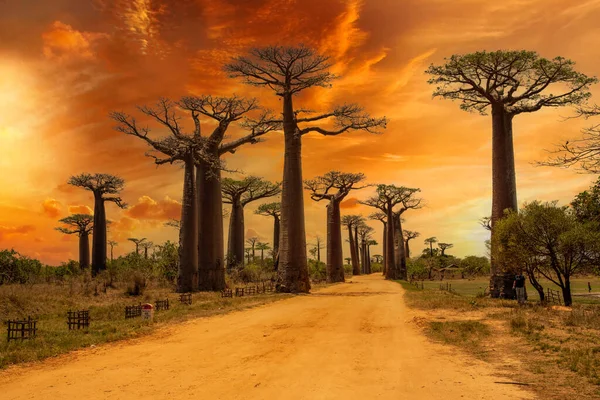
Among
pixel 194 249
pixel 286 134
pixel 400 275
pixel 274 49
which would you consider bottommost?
pixel 400 275

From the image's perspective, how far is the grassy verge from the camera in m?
7.10

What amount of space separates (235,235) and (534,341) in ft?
111

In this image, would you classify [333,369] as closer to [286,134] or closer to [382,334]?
[382,334]

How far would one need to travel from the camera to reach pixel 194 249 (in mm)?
25688

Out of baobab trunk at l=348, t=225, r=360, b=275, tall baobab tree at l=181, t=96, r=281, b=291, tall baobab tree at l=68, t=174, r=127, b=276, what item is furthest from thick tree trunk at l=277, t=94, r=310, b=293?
baobab trunk at l=348, t=225, r=360, b=275

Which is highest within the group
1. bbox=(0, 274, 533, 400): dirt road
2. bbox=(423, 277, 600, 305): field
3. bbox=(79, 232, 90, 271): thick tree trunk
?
bbox=(79, 232, 90, 271): thick tree trunk

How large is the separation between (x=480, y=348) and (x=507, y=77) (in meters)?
15.9

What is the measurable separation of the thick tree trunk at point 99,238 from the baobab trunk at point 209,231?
19474 millimetres

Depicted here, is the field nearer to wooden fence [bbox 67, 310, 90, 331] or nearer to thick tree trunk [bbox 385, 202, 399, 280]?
thick tree trunk [bbox 385, 202, 399, 280]

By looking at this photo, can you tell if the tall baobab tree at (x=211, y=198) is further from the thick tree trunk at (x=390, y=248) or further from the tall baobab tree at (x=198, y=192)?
the thick tree trunk at (x=390, y=248)

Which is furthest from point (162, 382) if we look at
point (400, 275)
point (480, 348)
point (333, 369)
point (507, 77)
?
point (400, 275)

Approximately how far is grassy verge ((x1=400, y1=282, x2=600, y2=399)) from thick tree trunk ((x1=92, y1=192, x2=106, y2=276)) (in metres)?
33.7

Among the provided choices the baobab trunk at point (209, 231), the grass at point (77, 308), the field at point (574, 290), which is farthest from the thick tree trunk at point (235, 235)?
the field at point (574, 290)

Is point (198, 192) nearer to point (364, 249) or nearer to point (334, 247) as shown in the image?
point (334, 247)
